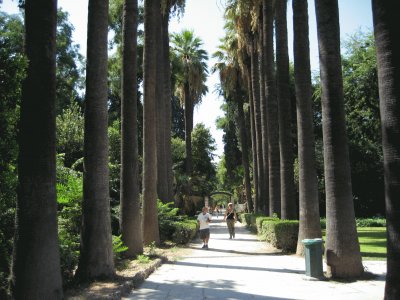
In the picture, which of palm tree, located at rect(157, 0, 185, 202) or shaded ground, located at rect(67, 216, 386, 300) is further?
palm tree, located at rect(157, 0, 185, 202)

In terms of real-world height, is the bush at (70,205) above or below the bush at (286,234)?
above

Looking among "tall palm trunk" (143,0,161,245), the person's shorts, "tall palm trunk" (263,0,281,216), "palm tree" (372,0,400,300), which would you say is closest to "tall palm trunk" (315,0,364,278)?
"palm tree" (372,0,400,300)

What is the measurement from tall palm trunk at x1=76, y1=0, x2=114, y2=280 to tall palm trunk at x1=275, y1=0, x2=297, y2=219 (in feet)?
26.7

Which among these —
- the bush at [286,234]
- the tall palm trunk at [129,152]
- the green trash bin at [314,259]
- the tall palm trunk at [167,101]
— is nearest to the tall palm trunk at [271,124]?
the bush at [286,234]

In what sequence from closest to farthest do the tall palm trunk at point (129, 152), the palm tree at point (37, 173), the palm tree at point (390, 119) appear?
the palm tree at point (390, 119)
the palm tree at point (37, 173)
the tall palm trunk at point (129, 152)

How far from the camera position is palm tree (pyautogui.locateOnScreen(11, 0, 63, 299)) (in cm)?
614

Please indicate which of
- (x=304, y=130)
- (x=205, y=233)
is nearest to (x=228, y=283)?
(x=304, y=130)

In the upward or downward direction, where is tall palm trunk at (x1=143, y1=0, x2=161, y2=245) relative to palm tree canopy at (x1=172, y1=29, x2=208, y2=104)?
downward

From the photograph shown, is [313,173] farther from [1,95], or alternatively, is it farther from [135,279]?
[1,95]

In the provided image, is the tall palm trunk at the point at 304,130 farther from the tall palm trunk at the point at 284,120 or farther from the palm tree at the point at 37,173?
the palm tree at the point at 37,173

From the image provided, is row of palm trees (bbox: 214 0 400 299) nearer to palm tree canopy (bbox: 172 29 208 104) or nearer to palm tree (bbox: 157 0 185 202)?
palm tree (bbox: 157 0 185 202)

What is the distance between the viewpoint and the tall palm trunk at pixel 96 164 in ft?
29.5

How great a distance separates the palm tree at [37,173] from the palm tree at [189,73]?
28083 mm

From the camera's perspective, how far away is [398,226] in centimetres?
569
